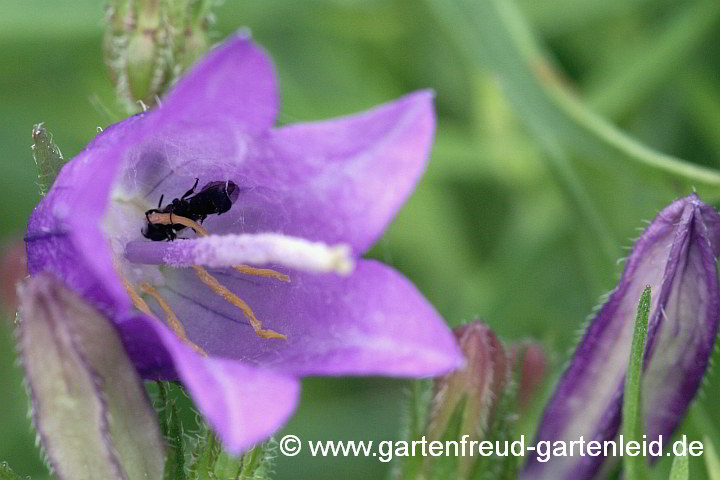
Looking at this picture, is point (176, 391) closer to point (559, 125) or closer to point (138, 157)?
point (138, 157)

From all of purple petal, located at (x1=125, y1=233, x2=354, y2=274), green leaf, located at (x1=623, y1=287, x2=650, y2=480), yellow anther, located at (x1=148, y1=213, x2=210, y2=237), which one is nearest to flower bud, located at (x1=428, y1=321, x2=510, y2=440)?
green leaf, located at (x1=623, y1=287, x2=650, y2=480)

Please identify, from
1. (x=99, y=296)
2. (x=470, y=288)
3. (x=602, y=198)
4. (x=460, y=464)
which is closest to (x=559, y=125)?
(x=602, y=198)

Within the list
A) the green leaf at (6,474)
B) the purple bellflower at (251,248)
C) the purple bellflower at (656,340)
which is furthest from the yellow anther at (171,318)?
the purple bellflower at (656,340)

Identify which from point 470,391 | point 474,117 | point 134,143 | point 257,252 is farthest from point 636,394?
point 474,117

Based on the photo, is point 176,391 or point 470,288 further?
point 470,288

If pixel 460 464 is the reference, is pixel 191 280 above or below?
above
